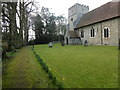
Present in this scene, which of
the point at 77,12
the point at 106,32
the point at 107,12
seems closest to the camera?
the point at 106,32

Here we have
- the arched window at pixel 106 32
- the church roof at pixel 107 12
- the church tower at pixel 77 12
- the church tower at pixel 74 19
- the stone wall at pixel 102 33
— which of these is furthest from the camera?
the church tower at pixel 77 12

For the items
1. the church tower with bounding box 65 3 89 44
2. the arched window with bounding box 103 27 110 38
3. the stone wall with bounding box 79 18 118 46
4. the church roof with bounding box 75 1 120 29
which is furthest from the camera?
the church tower with bounding box 65 3 89 44

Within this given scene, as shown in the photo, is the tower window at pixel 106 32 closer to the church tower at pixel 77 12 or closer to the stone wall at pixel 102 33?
the stone wall at pixel 102 33

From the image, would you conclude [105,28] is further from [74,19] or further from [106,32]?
[74,19]

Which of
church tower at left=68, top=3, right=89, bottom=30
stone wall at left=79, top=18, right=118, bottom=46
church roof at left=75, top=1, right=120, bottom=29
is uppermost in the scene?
church tower at left=68, top=3, right=89, bottom=30

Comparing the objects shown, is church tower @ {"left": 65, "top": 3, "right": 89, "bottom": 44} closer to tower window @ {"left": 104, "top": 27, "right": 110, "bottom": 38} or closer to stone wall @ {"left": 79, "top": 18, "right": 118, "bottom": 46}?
stone wall @ {"left": 79, "top": 18, "right": 118, "bottom": 46}

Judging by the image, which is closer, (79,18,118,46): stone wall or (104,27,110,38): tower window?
(79,18,118,46): stone wall

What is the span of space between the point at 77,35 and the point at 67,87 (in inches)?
1106

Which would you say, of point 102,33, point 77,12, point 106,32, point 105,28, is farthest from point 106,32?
point 77,12

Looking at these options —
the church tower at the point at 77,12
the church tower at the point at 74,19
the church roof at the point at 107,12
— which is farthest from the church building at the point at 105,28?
the church tower at the point at 77,12

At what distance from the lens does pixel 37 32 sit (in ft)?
138

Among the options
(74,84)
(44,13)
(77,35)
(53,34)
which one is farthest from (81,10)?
(74,84)

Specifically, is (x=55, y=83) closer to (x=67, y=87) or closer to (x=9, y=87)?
(x=67, y=87)

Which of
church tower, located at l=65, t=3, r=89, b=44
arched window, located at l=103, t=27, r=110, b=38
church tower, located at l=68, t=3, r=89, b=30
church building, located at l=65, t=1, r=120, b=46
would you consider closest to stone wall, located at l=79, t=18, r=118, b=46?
church building, located at l=65, t=1, r=120, b=46
